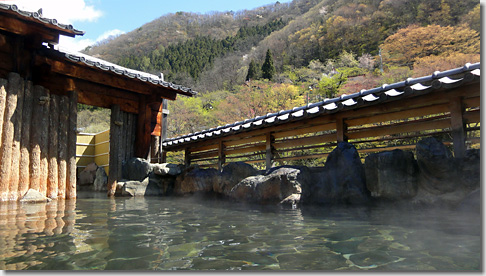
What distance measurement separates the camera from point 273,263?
187 centimetres

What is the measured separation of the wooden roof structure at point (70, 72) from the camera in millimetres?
6109

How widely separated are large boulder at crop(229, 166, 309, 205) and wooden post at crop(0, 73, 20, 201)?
444cm

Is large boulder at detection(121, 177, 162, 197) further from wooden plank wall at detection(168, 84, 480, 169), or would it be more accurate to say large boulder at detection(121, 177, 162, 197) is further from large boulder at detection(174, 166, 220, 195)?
wooden plank wall at detection(168, 84, 480, 169)

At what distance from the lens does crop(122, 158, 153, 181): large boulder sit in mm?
8859

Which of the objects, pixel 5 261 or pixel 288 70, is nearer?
pixel 5 261

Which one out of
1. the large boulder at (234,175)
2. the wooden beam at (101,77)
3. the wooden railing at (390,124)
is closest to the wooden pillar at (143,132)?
the wooden beam at (101,77)

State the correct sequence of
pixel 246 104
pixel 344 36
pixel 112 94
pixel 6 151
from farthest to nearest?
pixel 344 36, pixel 246 104, pixel 112 94, pixel 6 151

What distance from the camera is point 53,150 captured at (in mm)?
6844

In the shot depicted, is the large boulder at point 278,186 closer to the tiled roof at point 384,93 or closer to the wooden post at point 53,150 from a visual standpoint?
the tiled roof at point 384,93

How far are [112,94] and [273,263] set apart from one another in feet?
27.6

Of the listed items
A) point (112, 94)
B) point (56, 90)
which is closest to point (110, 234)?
point (56, 90)

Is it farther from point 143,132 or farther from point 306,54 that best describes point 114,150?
point 306,54

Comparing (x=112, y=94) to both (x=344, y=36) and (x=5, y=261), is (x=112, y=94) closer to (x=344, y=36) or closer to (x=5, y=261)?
(x=5, y=261)

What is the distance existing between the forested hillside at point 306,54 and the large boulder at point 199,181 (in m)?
15.3
